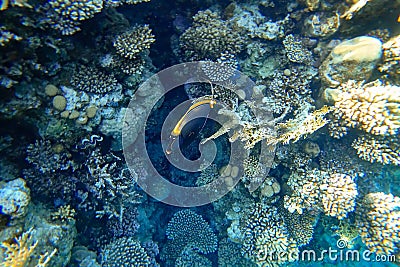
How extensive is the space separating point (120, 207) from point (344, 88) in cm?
441

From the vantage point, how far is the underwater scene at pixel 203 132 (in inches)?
130

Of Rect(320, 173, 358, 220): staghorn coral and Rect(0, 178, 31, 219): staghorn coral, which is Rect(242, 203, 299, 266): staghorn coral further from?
Rect(0, 178, 31, 219): staghorn coral

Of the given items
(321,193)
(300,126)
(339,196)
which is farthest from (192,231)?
(300,126)

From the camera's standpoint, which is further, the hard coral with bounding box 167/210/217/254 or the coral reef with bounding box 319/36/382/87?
the hard coral with bounding box 167/210/217/254

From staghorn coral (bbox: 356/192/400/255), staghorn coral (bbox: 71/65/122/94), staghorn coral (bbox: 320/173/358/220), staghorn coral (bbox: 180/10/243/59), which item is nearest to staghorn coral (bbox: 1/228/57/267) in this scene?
staghorn coral (bbox: 71/65/122/94)

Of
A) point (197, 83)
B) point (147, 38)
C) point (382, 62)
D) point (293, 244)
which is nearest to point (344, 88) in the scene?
point (382, 62)

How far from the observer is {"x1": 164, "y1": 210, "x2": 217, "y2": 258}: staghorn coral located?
529 cm

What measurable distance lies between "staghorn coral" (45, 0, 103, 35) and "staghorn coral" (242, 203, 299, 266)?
428 centimetres

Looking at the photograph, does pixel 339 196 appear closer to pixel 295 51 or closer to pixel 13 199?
pixel 295 51

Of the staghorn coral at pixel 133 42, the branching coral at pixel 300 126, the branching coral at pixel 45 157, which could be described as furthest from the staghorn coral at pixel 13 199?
the branching coral at pixel 300 126

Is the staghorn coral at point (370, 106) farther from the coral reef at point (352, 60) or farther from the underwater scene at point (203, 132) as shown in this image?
the coral reef at point (352, 60)

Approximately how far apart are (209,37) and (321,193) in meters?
3.50

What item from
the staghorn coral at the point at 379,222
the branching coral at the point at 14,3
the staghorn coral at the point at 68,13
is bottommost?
the staghorn coral at the point at 379,222

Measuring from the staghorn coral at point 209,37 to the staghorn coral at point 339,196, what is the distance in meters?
2.99
